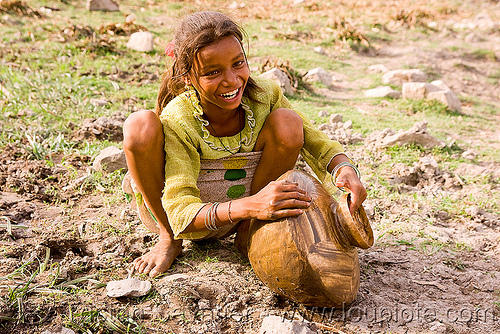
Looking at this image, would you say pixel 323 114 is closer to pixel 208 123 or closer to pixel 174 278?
pixel 208 123

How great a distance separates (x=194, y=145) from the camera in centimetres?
225

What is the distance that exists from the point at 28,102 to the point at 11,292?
9.61ft

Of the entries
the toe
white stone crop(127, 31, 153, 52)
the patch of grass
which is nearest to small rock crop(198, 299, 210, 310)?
the toe

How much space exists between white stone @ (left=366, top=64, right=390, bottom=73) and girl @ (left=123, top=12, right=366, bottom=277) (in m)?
4.12

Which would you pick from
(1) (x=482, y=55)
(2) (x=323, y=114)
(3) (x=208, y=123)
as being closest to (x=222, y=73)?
(3) (x=208, y=123)

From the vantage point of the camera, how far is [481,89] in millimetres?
6137

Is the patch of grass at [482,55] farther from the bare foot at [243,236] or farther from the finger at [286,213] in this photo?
the finger at [286,213]

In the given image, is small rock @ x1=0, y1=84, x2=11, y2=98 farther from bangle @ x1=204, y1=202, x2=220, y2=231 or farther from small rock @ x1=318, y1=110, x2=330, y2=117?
bangle @ x1=204, y1=202, x2=220, y2=231

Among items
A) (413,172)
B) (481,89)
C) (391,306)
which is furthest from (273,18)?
(391,306)

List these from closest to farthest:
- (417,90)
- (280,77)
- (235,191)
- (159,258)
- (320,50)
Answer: (159,258) < (235,191) < (280,77) < (417,90) < (320,50)

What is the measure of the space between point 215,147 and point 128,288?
2.52ft

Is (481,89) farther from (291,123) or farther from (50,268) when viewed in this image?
(50,268)

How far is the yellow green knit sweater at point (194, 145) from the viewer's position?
2066mm

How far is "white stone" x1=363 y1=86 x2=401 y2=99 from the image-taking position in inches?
207
